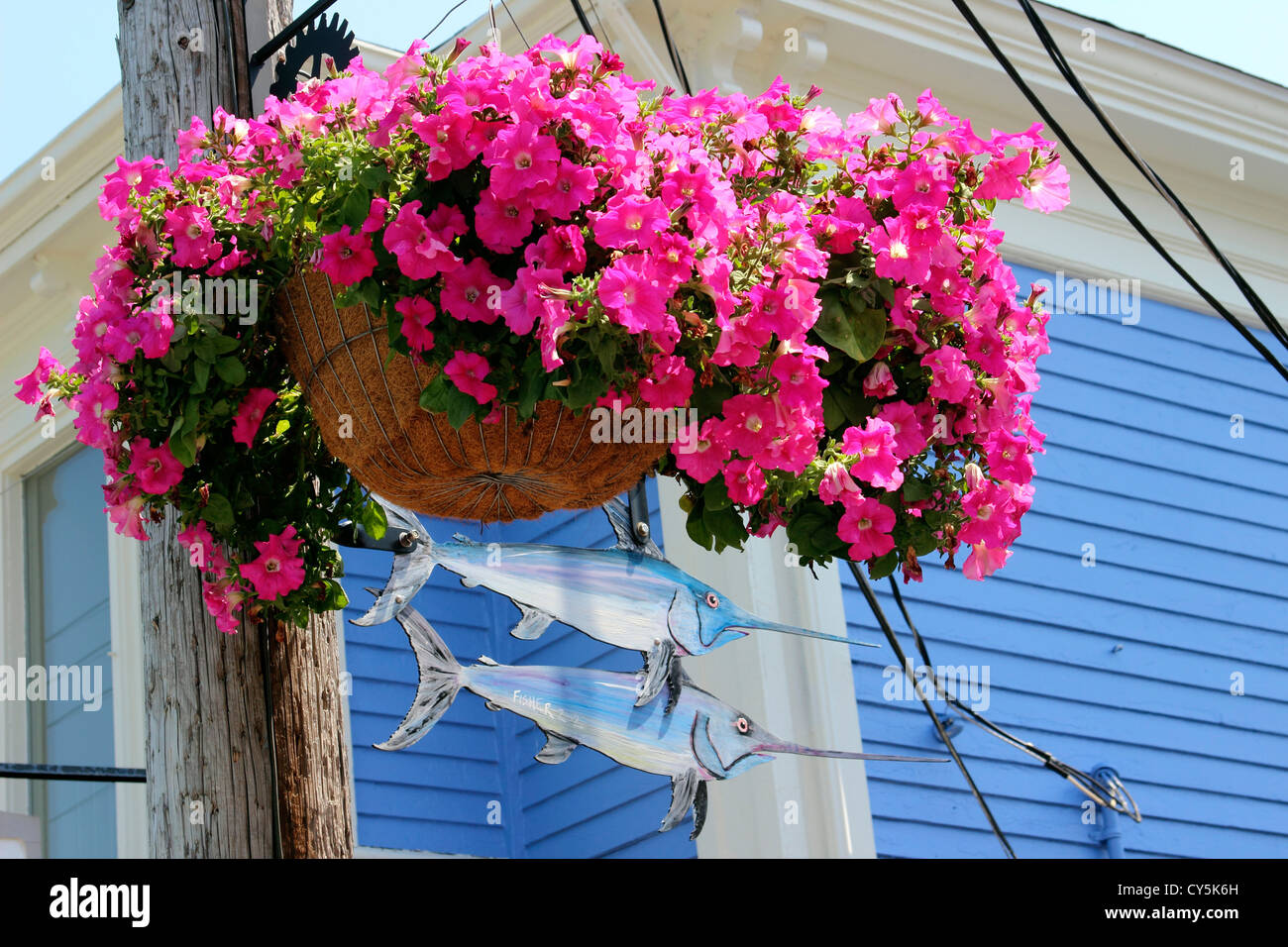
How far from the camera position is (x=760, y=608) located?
516 cm

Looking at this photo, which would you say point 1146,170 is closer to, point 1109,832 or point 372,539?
point 372,539

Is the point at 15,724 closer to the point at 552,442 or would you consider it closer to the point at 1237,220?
the point at 552,442

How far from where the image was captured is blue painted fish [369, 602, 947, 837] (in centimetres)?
421

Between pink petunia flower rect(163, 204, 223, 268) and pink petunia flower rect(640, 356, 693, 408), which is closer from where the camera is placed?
pink petunia flower rect(640, 356, 693, 408)

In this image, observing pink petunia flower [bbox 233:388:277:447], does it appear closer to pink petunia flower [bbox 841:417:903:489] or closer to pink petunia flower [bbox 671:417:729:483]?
pink petunia flower [bbox 671:417:729:483]

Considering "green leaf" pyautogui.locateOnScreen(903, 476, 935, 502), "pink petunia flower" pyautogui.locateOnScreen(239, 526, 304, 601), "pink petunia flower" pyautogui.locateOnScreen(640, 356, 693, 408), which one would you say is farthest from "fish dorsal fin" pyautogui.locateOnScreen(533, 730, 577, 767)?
"pink petunia flower" pyautogui.locateOnScreen(640, 356, 693, 408)

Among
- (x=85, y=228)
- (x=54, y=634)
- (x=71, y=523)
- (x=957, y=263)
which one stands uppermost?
(x=85, y=228)

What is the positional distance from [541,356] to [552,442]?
34cm

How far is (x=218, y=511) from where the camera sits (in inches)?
98.7

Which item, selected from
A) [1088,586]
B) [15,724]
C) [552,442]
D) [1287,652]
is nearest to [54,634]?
[15,724]

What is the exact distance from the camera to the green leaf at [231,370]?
238 cm

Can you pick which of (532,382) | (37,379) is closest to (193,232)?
(37,379)

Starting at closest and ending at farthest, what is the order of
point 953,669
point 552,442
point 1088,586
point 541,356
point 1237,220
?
point 541,356
point 552,442
point 953,669
point 1088,586
point 1237,220

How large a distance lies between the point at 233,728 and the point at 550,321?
1.09 m
